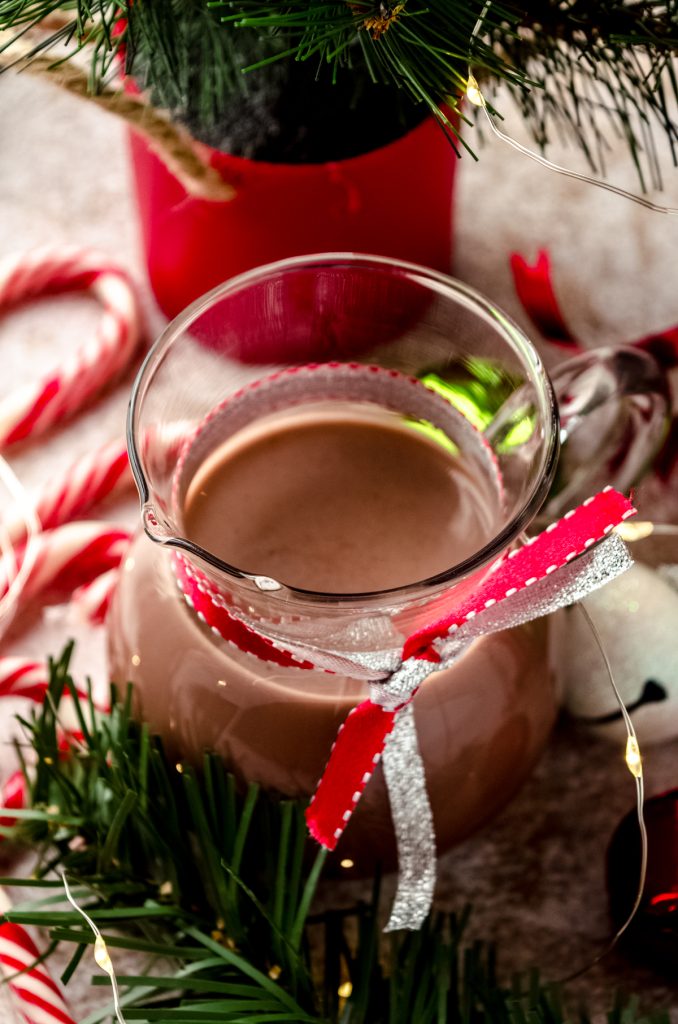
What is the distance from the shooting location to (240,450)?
63 centimetres

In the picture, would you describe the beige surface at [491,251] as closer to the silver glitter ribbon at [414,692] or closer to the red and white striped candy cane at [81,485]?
the red and white striped candy cane at [81,485]

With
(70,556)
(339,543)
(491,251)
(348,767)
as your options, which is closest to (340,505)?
(339,543)

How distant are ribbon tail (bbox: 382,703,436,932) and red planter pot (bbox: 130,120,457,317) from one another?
13.4 inches

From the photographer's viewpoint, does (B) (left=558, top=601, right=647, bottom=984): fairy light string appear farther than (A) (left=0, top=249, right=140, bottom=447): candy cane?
No

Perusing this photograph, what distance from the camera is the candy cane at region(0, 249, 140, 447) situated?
83cm

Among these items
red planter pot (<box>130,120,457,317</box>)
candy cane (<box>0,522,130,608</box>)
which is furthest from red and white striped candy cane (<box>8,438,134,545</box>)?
red planter pot (<box>130,120,457,317</box>)

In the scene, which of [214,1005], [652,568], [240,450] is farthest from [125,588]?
[652,568]

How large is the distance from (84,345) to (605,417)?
365 millimetres

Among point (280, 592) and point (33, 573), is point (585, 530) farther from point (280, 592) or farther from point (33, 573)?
point (33, 573)

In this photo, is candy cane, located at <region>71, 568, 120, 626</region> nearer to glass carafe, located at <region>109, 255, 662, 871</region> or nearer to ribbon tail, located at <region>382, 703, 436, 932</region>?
glass carafe, located at <region>109, 255, 662, 871</region>

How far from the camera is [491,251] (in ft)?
3.00

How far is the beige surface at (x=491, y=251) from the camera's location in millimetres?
733

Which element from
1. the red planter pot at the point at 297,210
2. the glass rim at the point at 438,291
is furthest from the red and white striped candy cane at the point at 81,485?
the glass rim at the point at 438,291

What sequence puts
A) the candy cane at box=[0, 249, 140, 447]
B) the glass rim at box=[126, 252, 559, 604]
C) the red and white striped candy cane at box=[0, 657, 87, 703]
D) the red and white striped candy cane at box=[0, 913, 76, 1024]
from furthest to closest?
the candy cane at box=[0, 249, 140, 447]
the red and white striped candy cane at box=[0, 657, 87, 703]
the red and white striped candy cane at box=[0, 913, 76, 1024]
the glass rim at box=[126, 252, 559, 604]
